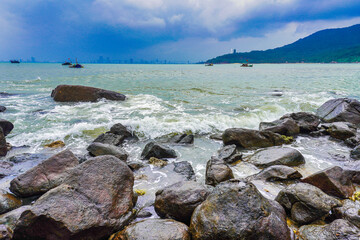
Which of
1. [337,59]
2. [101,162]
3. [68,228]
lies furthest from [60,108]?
[337,59]

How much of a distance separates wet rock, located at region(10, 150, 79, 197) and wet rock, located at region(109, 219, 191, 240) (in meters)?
1.97

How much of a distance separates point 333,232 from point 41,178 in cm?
493

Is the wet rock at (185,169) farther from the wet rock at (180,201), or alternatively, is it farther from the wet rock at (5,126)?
the wet rock at (5,126)

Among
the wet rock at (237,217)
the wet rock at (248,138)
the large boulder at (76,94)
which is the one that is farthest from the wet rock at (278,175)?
the large boulder at (76,94)

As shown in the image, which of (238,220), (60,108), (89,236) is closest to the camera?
(238,220)

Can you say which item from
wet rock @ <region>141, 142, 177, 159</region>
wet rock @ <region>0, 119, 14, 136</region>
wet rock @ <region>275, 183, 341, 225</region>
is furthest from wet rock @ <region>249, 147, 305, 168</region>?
wet rock @ <region>0, 119, 14, 136</region>

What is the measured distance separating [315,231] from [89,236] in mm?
3142

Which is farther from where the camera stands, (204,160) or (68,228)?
(204,160)

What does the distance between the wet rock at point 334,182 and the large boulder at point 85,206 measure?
11.6 feet

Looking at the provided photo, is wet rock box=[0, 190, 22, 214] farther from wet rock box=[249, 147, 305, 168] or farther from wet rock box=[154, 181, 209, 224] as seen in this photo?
wet rock box=[249, 147, 305, 168]

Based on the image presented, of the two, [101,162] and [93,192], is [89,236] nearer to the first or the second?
[93,192]

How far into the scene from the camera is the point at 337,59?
138 m

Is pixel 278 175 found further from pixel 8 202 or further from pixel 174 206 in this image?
pixel 8 202

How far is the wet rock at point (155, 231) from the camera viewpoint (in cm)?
265
